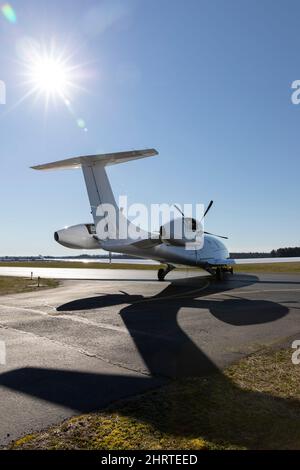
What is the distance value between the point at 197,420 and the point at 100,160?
1528 centimetres

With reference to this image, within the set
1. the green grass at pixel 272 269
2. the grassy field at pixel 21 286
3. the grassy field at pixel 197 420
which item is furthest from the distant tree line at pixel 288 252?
the grassy field at pixel 197 420

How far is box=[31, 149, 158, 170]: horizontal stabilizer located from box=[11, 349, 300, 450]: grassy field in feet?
38.4

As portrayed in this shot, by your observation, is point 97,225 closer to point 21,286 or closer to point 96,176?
point 96,176

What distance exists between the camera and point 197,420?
4734mm

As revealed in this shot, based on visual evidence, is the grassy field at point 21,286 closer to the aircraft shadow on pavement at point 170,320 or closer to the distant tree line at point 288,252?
the aircraft shadow on pavement at point 170,320

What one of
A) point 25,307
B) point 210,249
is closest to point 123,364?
point 25,307

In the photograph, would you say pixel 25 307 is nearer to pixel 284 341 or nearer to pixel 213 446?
pixel 284 341

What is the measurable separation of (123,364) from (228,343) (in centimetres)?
286

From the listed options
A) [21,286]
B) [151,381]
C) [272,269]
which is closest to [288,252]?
[272,269]

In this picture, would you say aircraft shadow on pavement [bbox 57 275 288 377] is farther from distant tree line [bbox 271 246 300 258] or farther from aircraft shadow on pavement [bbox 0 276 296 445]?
distant tree line [bbox 271 246 300 258]

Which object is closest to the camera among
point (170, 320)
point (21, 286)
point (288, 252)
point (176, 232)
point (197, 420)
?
point (197, 420)

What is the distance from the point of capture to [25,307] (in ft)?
52.4

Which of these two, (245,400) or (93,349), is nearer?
(245,400)

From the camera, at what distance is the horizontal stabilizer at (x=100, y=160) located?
54.0ft
